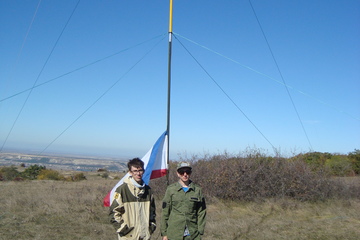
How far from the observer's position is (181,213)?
420 centimetres

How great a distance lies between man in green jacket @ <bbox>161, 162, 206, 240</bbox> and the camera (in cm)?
418

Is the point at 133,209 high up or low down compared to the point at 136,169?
down

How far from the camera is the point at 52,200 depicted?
38.0 feet

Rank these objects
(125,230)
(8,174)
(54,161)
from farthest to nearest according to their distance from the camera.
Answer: (54,161)
(8,174)
(125,230)

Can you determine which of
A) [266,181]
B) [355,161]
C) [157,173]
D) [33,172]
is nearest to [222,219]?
[266,181]

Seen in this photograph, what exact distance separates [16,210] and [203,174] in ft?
21.9

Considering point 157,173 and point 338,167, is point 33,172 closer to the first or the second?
point 338,167

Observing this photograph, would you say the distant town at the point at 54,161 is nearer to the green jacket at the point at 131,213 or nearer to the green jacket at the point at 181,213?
the green jacket at the point at 181,213

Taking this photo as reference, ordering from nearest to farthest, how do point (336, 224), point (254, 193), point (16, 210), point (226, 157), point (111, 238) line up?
→ 1. point (111, 238)
2. point (336, 224)
3. point (16, 210)
4. point (254, 193)
5. point (226, 157)

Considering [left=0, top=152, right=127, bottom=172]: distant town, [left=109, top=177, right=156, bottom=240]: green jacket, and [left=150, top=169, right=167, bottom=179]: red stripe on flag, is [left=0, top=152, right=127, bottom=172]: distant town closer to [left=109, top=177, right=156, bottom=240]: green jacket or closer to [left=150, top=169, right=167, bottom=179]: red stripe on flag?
[left=150, top=169, right=167, bottom=179]: red stripe on flag

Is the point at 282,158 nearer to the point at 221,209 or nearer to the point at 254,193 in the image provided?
the point at 254,193

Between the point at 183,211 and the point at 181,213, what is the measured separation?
0.04 metres

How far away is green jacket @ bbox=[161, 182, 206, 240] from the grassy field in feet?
11.5

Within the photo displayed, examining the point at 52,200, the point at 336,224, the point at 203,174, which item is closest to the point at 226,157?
the point at 203,174
